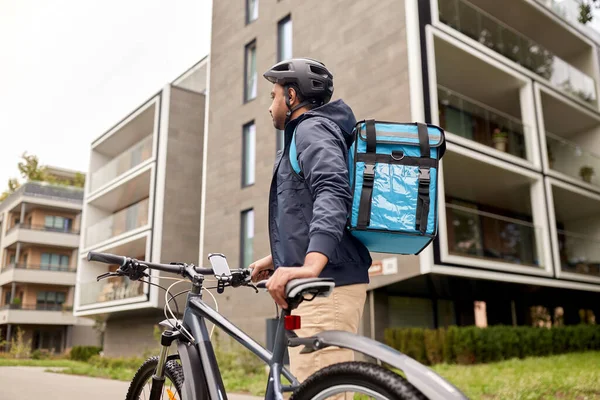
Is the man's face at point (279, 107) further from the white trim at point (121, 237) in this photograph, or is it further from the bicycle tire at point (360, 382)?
the white trim at point (121, 237)

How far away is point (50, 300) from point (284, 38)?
36.2 m

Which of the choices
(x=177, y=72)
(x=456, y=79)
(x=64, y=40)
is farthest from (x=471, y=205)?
(x=177, y=72)

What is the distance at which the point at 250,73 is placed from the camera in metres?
20.4

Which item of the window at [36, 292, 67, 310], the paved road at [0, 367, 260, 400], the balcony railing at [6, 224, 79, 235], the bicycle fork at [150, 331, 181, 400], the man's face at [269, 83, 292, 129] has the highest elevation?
the balcony railing at [6, 224, 79, 235]

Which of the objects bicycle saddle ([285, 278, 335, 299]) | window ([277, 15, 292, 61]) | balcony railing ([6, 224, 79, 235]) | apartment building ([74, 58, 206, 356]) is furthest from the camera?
balcony railing ([6, 224, 79, 235])

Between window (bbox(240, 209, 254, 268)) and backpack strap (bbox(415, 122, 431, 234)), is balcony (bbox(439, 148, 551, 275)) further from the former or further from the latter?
backpack strap (bbox(415, 122, 431, 234))

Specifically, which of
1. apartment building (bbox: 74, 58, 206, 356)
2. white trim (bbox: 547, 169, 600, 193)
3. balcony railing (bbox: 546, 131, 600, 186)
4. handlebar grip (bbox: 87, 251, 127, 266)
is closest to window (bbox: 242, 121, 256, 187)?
apartment building (bbox: 74, 58, 206, 356)

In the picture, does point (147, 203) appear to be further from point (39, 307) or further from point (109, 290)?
point (39, 307)

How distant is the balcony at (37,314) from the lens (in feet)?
140

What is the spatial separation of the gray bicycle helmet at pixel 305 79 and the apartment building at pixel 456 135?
1051 cm

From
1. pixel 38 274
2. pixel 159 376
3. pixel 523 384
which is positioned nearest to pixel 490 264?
pixel 523 384

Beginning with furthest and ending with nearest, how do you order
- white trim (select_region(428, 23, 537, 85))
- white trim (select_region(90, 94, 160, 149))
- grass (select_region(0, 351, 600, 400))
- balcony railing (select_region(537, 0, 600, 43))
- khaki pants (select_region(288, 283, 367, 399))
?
white trim (select_region(90, 94, 160, 149)) < balcony railing (select_region(537, 0, 600, 43)) < white trim (select_region(428, 23, 537, 85)) < grass (select_region(0, 351, 600, 400)) < khaki pants (select_region(288, 283, 367, 399))

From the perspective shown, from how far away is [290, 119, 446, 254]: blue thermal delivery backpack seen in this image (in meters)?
2.37

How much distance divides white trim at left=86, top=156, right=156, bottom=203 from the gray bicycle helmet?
22.5 meters
